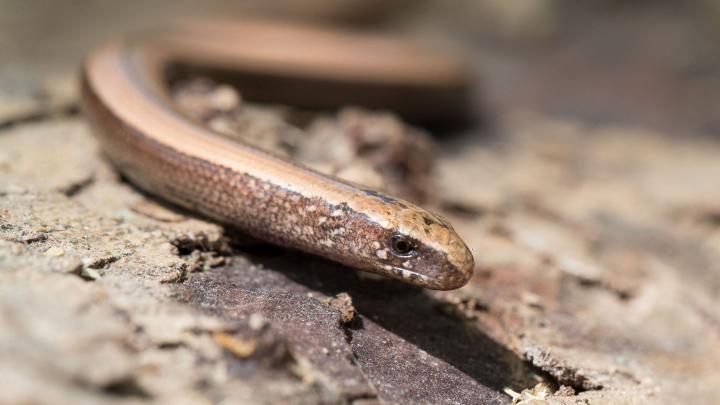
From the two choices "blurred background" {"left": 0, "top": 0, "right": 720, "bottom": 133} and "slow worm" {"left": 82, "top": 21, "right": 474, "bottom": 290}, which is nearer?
"slow worm" {"left": 82, "top": 21, "right": 474, "bottom": 290}

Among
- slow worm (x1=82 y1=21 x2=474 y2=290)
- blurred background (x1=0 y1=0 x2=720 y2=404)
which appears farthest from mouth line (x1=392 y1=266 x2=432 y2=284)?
blurred background (x1=0 y1=0 x2=720 y2=404)

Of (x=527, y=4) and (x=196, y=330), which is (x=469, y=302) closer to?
(x=196, y=330)

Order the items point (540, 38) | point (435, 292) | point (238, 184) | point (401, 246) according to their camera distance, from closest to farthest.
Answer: point (401, 246) < point (238, 184) < point (435, 292) < point (540, 38)

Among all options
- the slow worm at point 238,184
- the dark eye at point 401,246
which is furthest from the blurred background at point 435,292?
the dark eye at point 401,246

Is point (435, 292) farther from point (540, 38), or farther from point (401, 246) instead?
point (540, 38)

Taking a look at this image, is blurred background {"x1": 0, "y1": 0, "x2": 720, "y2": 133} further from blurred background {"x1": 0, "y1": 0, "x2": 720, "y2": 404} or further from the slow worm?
the slow worm

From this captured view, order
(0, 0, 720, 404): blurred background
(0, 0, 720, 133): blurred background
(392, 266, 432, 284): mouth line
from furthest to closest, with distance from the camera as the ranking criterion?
(0, 0, 720, 133): blurred background
(392, 266, 432, 284): mouth line
(0, 0, 720, 404): blurred background

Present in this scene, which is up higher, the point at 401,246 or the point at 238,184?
the point at 401,246

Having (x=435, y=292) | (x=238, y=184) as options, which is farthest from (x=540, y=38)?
(x=238, y=184)

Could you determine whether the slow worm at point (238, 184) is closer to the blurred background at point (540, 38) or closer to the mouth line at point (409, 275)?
the mouth line at point (409, 275)
